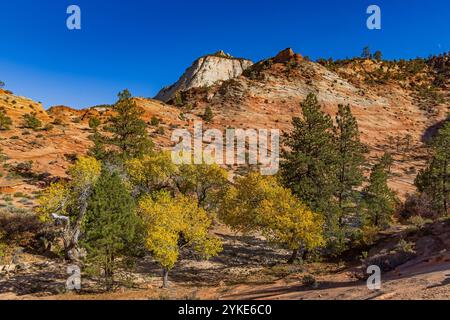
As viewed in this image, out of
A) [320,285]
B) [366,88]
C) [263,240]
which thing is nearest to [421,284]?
[320,285]

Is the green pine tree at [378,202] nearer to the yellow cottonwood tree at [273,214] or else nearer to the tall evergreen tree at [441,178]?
the tall evergreen tree at [441,178]

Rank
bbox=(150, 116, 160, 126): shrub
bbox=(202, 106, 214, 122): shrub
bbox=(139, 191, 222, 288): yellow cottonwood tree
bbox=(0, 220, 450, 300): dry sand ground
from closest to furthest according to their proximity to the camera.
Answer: bbox=(0, 220, 450, 300): dry sand ground
bbox=(139, 191, 222, 288): yellow cottonwood tree
bbox=(150, 116, 160, 126): shrub
bbox=(202, 106, 214, 122): shrub

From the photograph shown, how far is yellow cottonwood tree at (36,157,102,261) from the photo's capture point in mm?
27500

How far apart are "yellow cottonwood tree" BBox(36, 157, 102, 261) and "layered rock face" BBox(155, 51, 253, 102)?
334 ft

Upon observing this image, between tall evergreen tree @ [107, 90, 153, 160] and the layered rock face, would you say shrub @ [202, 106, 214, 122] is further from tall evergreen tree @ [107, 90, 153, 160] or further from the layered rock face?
the layered rock face

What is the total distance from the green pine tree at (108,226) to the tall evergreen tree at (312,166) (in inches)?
584

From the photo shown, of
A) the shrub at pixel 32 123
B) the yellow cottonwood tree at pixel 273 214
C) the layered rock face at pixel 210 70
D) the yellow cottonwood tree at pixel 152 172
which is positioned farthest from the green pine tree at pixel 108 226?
the layered rock face at pixel 210 70

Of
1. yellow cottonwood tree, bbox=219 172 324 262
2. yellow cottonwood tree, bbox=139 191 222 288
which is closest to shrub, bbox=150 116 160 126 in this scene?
yellow cottonwood tree, bbox=219 172 324 262

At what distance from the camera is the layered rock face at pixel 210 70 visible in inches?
5113

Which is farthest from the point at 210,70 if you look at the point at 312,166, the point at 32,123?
the point at 312,166

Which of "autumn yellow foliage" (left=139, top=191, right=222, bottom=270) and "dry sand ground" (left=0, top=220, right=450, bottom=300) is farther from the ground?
"autumn yellow foliage" (left=139, top=191, right=222, bottom=270)

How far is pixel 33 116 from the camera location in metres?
64.9
